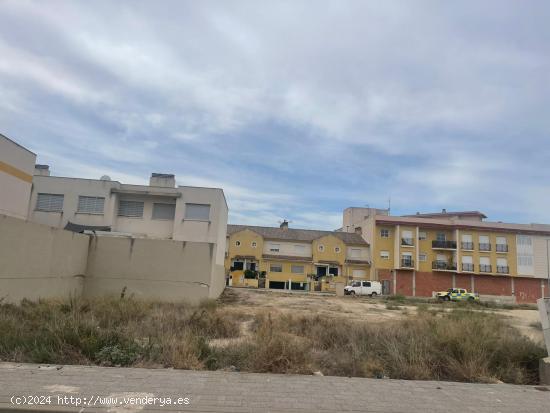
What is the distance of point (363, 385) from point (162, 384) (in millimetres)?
2690

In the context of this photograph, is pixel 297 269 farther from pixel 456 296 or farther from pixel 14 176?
pixel 14 176

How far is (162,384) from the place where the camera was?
525 cm

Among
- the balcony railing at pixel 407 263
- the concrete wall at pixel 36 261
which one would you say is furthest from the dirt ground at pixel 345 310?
the balcony railing at pixel 407 263

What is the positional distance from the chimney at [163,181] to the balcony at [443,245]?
3621 centimetres

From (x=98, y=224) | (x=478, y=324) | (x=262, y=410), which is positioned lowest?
(x=262, y=410)

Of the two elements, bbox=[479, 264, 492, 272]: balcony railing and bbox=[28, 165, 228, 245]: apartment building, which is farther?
bbox=[479, 264, 492, 272]: balcony railing

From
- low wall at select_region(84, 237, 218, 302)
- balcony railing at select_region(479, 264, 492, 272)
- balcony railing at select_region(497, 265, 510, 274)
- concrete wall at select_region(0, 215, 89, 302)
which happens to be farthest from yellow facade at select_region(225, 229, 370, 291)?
concrete wall at select_region(0, 215, 89, 302)

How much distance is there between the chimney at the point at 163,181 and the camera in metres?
34.8

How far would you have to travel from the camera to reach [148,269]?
61.2 feet

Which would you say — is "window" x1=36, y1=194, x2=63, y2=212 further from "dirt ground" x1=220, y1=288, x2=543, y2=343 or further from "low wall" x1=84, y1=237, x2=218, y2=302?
"low wall" x1=84, y1=237, x2=218, y2=302

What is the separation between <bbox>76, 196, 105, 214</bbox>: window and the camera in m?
33.3

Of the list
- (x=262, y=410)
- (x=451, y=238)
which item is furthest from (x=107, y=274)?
(x=451, y=238)

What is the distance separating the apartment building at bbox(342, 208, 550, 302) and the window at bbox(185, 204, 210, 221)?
2909 centimetres

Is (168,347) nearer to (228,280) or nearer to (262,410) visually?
(262,410)
